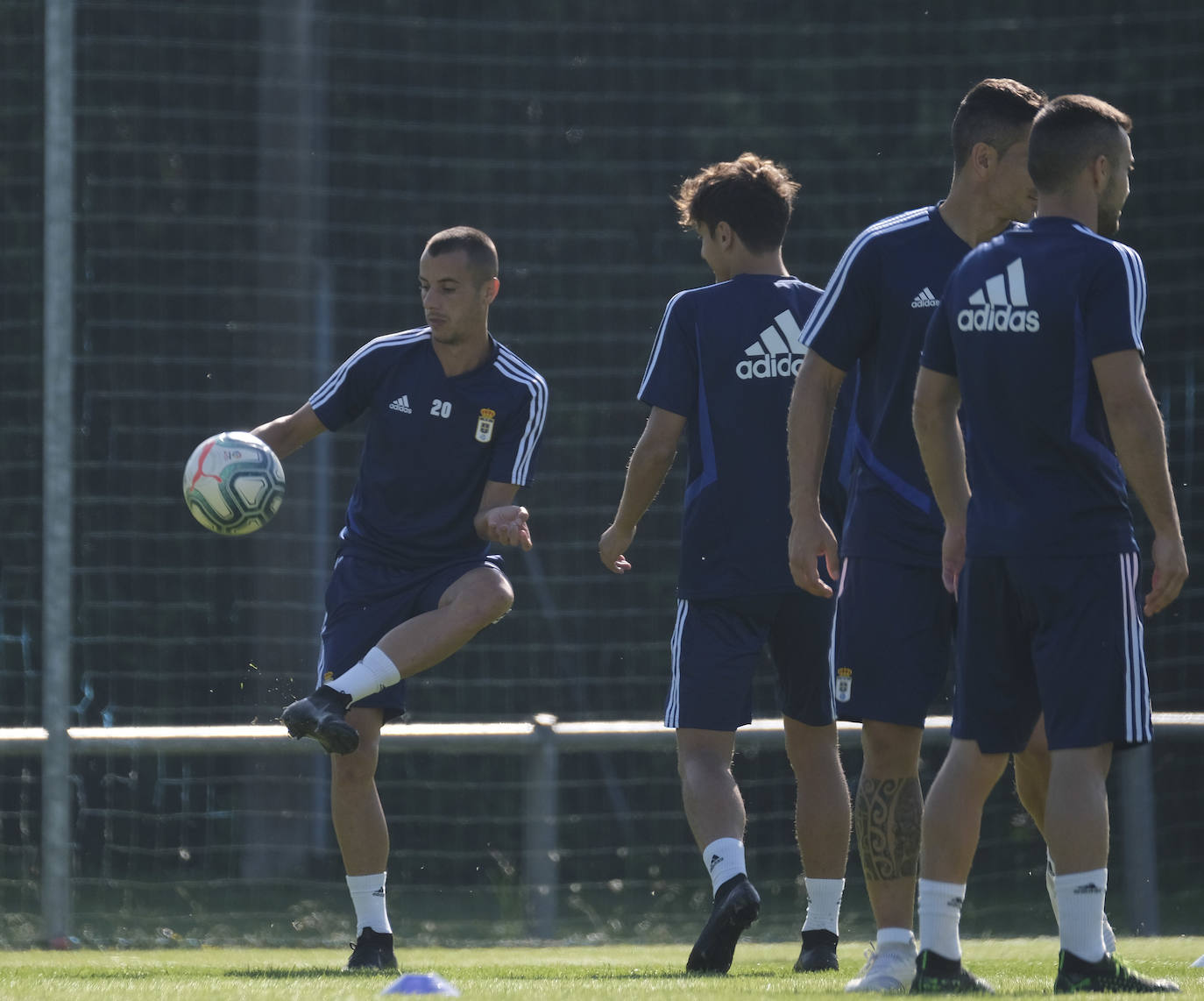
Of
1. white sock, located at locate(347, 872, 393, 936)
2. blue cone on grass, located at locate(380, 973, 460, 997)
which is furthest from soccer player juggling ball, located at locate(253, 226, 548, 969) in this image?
blue cone on grass, located at locate(380, 973, 460, 997)

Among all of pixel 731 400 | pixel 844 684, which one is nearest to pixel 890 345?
pixel 731 400

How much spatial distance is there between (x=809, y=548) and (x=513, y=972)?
1871mm

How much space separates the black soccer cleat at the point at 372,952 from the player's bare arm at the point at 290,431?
142 cm

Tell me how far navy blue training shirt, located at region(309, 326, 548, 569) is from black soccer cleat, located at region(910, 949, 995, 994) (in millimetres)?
2201

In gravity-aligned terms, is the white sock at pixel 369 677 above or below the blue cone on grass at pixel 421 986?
above

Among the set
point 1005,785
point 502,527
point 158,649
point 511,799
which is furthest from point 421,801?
point 502,527

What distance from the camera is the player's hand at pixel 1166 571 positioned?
383 centimetres

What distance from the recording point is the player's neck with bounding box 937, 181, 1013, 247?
450cm

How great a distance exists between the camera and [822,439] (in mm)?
4422

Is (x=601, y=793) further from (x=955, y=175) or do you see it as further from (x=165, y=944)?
(x=955, y=175)

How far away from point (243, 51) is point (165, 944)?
17.4 ft

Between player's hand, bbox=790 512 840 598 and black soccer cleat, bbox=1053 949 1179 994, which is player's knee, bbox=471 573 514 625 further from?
black soccer cleat, bbox=1053 949 1179 994

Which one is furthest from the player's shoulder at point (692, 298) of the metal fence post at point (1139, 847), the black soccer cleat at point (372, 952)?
the metal fence post at point (1139, 847)

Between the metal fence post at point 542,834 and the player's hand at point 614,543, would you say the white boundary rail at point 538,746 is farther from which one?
the player's hand at point 614,543
